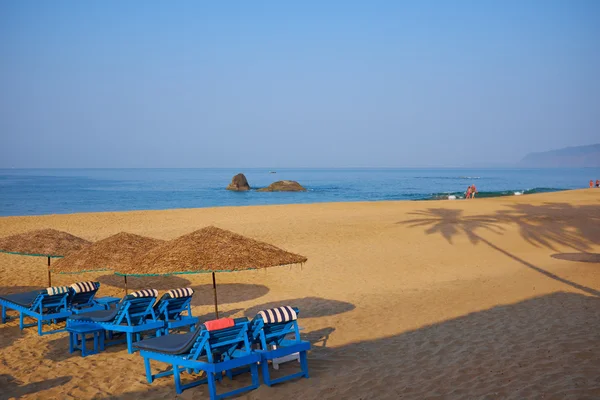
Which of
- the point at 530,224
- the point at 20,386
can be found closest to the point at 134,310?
the point at 20,386

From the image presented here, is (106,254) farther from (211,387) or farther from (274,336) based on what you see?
(211,387)

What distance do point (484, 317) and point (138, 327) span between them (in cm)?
573

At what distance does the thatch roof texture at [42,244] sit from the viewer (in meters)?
10.9

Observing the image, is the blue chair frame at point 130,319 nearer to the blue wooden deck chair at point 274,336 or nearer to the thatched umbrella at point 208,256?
the thatched umbrella at point 208,256

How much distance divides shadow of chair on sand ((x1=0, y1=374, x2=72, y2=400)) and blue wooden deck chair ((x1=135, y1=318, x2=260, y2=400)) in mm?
1197

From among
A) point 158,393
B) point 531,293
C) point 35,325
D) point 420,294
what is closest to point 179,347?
point 158,393

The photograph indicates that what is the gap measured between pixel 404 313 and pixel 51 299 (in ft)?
20.5

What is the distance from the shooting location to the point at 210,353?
6191mm

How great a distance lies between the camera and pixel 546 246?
764 inches

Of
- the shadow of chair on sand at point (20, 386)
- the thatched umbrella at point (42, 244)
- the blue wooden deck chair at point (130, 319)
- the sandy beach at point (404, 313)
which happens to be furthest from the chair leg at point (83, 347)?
the thatched umbrella at point (42, 244)

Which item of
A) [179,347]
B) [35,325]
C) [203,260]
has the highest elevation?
[203,260]

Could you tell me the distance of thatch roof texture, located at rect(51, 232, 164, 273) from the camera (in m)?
9.57

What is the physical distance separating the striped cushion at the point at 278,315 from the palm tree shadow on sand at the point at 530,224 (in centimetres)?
1025

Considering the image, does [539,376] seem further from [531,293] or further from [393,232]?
[393,232]
